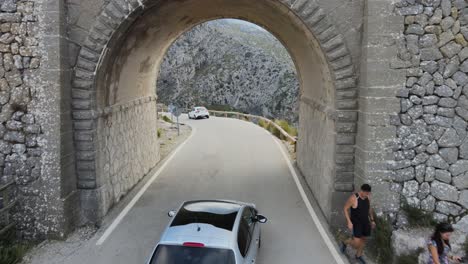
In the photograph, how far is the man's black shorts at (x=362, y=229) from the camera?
8859 millimetres

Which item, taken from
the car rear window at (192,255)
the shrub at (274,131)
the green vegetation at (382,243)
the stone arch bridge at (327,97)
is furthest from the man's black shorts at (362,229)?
the shrub at (274,131)

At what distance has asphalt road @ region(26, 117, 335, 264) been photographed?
974 centimetres

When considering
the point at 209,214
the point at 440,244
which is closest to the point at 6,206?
the point at 209,214

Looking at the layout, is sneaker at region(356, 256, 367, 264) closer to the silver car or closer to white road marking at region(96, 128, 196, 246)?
the silver car

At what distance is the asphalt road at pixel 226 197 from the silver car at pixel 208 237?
1568 millimetres

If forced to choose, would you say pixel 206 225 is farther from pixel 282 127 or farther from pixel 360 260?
pixel 282 127

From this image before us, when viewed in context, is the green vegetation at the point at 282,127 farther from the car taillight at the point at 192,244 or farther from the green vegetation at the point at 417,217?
the car taillight at the point at 192,244

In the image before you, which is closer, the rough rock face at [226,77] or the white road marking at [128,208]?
the white road marking at [128,208]

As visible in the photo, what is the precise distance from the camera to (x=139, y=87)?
1598 cm

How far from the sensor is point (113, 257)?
9500mm

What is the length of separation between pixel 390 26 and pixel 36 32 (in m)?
8.20

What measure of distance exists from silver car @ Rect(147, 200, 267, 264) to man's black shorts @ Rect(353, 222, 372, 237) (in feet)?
6.92

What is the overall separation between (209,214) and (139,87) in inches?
348

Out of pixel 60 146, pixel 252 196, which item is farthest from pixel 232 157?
pixel 60 146
